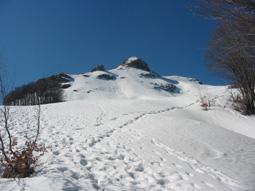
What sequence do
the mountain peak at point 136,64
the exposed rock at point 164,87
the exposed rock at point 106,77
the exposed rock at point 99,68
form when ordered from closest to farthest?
1. the exposed rock at point 164,87
2. the exposed rock at point 106,77
3. the exposed rock at point 99,68
4. the mountain peak at point 136,64

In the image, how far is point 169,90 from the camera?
142m

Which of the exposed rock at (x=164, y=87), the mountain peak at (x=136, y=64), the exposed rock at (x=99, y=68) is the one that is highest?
the mountain peak at (x=136, y=64)

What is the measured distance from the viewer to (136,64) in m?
183

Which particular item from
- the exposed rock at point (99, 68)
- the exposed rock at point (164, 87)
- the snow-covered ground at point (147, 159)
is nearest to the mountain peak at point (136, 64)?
the exposed rock at point (99, 68)

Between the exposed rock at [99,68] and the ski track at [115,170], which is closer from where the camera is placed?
the ski track at [115,170]

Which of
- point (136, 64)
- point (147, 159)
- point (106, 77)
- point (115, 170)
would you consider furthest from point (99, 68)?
point (115, 170)

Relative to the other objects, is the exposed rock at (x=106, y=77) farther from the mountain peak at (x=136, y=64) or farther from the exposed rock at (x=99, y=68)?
the mountain peak at (x=136, y=64)

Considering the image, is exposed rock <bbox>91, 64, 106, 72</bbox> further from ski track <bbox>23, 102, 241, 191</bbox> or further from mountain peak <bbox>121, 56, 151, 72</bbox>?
ski track <bbox>23, 102, 241, 191</bbox>

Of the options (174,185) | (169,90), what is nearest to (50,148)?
(174,185)

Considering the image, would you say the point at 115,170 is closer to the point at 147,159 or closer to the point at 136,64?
the point at 147,159

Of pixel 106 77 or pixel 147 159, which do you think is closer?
pixel 147 159

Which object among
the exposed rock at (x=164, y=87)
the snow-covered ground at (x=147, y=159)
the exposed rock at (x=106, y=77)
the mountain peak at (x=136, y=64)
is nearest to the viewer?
the snow-covered ground at (x=147, y=159)

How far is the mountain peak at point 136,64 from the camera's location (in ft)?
597

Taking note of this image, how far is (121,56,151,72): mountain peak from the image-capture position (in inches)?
7165
